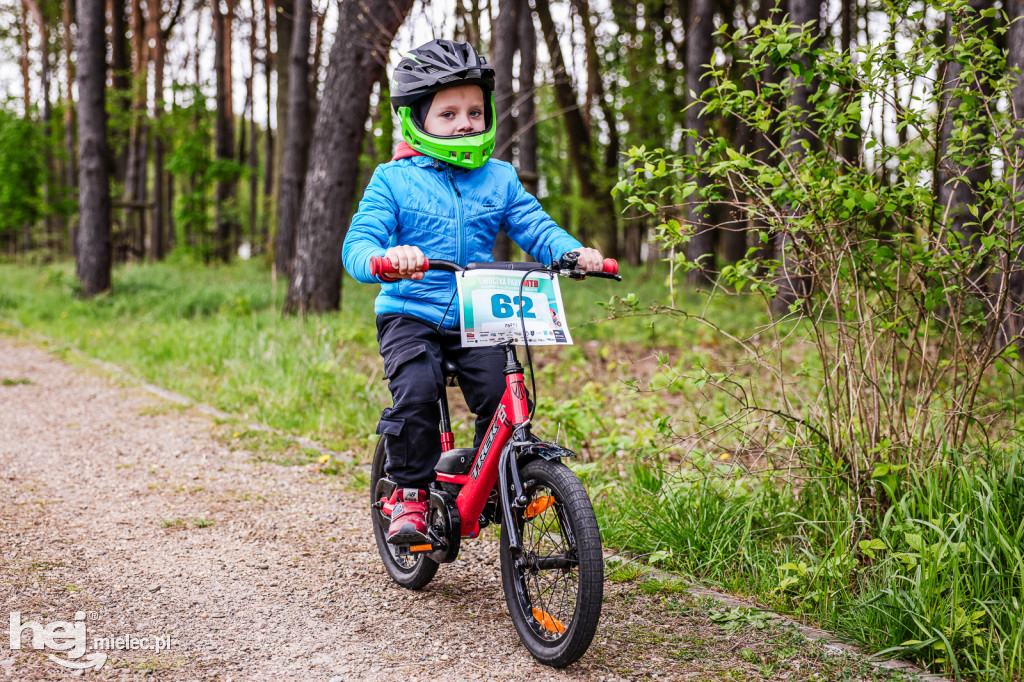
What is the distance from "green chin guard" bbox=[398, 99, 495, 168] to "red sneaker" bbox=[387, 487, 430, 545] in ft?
4.14

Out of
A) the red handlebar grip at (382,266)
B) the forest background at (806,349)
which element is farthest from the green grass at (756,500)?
the red handlebar grip at (382,266)

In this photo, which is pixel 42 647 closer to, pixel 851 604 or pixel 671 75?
pixel 851 604

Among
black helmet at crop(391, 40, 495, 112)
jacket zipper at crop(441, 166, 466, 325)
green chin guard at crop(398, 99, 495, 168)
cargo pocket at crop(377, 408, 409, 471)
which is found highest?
black helmet at crop(391, 40, 495, 112)

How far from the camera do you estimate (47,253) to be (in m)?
25.9

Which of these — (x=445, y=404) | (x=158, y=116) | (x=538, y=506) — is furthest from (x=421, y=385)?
(x=158, y=116)

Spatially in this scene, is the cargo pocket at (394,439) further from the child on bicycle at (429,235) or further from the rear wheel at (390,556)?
the rear wheel at (390,556)

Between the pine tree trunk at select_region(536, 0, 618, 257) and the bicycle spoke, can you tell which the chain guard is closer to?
the bicycle spoke

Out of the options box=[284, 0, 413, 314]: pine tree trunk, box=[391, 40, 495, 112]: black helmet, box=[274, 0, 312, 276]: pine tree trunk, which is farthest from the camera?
box=[274, 0, 312, 276]: pine tree trunk

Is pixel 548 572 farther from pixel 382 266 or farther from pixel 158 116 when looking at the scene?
pixel 158 116

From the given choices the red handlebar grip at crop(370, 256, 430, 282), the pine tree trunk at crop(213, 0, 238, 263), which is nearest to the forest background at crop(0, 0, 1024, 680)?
the red handlebar grip at crop(370, 256, 430, 282)

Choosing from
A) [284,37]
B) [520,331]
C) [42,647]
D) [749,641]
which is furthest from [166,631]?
[284,37]

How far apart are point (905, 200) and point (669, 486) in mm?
1595

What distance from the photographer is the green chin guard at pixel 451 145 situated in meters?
2.95

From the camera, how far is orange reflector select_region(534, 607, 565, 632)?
8.61ft
